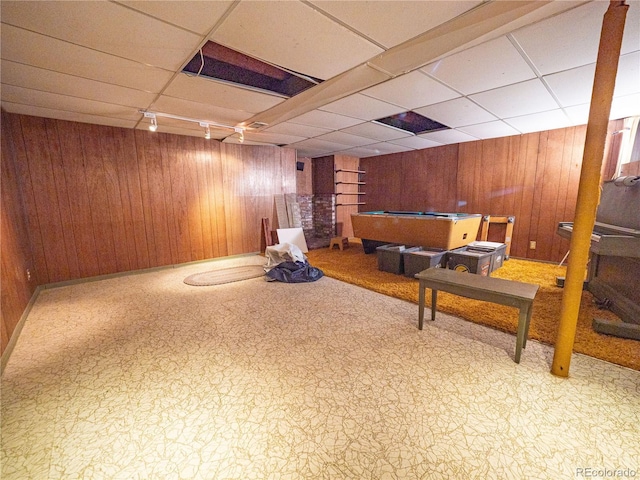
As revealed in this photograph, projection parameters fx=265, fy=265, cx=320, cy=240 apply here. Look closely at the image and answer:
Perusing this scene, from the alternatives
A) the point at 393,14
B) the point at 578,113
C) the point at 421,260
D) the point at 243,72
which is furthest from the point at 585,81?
the point at 243,72

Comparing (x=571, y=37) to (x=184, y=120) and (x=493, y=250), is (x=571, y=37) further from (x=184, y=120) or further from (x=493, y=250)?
(x=184, y=120)

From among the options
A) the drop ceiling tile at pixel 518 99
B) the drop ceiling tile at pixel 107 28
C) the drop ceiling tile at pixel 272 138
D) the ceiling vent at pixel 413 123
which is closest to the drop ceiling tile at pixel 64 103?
the drop ceiling tile at pixel 107 28

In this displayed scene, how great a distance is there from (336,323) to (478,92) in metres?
2.75

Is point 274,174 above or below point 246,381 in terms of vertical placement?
above

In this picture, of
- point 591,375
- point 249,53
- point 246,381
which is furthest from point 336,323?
point 249,53

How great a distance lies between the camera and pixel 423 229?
12.1ft

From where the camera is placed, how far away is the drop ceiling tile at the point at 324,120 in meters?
3.38

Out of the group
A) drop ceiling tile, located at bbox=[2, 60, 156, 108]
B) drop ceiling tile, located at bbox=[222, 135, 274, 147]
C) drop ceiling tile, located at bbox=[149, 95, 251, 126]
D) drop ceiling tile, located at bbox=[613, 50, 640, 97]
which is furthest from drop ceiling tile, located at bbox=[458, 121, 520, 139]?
drop ceiling tile, located at bbox=[2, 60, 156, 108]

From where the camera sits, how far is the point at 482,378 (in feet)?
5.70

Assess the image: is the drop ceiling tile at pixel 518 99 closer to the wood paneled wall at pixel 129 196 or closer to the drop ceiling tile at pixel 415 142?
the drop ceiling tile at pixel 415 142

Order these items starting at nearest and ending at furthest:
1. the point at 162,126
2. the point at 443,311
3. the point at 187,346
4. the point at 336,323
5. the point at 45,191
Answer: the point at 187,346 < the point at 336,323 < the point at 443,311 < the point at 45,191 < the point at 162,126

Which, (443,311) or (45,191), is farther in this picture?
(45,191)

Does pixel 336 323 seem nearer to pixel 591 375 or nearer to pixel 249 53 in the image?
pixel 591 375

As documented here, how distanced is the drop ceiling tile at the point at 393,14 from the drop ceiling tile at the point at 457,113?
1.49 meters
